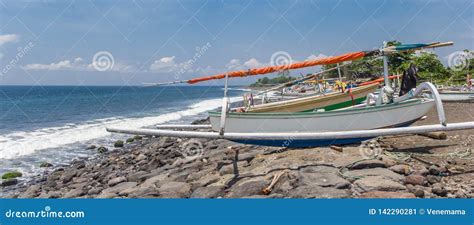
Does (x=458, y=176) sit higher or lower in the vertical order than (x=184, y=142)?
lower

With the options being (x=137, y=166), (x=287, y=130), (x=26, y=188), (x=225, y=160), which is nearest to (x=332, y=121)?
(x=287, y=130)

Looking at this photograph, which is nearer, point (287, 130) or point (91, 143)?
point (287, 130)

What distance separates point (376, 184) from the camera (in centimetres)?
753

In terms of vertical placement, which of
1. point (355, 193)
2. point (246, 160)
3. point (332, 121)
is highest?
point (332, 121)

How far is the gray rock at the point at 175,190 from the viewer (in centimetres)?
916

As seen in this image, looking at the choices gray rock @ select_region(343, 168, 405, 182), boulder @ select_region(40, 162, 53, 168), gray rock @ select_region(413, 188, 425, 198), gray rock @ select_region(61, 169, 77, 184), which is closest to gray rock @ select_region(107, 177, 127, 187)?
gray rock @ select_region(61, 169, 77, 184)

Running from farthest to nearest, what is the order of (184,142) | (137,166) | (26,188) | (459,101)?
(459,101) → (184,142) → (137,166) → (26,188)

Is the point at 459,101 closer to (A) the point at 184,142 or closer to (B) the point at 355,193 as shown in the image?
(A) the point at 184,142

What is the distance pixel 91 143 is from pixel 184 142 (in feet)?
24.3

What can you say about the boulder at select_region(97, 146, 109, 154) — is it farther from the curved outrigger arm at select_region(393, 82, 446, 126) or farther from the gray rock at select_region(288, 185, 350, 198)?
the curved outrigger arm at select_region(393, 82, 446, 126)

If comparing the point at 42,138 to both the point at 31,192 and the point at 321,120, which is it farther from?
the point at 321,120

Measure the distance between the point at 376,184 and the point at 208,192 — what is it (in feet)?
11.9

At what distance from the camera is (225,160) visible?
11742 millimetres

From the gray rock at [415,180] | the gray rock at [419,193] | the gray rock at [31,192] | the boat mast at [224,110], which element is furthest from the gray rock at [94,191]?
the gray rock at [419,193]
